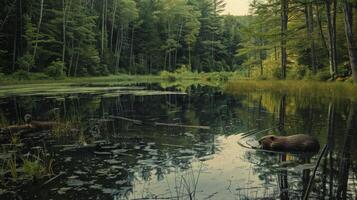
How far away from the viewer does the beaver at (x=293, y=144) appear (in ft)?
26.0

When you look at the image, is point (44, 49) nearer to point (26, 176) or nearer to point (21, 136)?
point (21, 136)

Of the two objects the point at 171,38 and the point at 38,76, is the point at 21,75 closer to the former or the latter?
the point at 38,76

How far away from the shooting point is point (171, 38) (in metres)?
64.4

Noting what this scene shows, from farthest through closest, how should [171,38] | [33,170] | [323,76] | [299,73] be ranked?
[171,38], [299,73], [323,76], [33,170]

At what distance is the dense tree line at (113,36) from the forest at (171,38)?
0.12 metres

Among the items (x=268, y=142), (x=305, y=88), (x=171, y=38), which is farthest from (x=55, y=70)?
(x=268, y=142)

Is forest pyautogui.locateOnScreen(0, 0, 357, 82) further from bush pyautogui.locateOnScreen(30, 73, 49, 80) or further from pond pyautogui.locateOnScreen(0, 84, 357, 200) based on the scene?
pond pyautogui.locateOnScreen(0, 84, 357, 200)

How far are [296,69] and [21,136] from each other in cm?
2248

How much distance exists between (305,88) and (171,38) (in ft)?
152

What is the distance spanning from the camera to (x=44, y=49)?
40.8 meters

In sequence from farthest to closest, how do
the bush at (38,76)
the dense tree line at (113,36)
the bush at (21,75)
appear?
1. the dense tree line at (113,36)
2. the bush at (38,76)
3. the bush at (21,75)

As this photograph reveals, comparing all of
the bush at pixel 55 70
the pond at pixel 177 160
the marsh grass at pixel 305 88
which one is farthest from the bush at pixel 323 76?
the bush at pixel 55 70

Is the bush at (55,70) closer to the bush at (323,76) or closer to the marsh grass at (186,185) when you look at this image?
the bush at (323,76)

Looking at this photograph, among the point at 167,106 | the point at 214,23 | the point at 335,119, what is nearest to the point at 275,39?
the point at 167,106
